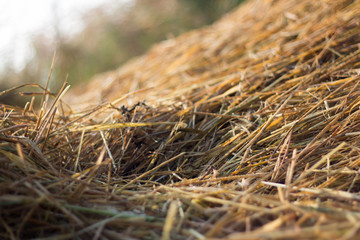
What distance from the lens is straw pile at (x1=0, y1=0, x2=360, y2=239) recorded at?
0.67 metres

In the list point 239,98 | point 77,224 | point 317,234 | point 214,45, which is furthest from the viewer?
point 214,45

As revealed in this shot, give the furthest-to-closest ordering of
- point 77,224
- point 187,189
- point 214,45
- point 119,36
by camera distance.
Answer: point 119,36, point 214,45, point 187,189, point 77,224

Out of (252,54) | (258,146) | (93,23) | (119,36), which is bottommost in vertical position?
(258,146)

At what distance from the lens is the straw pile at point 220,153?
26.4 inches

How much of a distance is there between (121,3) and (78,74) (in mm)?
2487

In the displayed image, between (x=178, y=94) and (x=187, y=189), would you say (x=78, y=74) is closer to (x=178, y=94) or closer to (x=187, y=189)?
(x=178, y=94)

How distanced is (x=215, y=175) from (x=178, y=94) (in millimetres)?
631

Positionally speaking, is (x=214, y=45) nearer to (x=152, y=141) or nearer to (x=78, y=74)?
(x=152, y=141)

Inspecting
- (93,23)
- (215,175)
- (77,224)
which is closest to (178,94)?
(215,175)

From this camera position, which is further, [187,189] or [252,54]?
[252,54]

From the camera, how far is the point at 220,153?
1067 millimetres

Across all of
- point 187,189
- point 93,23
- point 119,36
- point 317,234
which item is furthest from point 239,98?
point 93,23

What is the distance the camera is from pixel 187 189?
0.83 metres

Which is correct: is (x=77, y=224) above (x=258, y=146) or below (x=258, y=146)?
above
